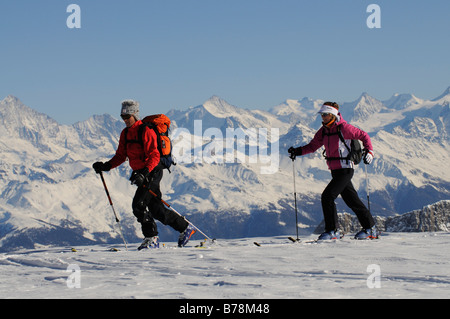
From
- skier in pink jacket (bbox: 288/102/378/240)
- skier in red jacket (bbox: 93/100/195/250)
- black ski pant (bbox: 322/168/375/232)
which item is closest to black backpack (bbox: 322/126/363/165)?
skier in pink jacket (bbox: 288/102/378/240)

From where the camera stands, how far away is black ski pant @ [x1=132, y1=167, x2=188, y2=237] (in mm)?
11891

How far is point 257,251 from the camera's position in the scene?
430 inches

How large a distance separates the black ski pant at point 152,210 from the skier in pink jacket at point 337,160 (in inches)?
110

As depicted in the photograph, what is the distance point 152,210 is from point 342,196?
3.76 meters

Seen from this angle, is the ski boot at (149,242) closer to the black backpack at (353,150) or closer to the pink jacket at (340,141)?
the pink jacket at (340,141)

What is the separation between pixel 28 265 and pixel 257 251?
12.7 feet

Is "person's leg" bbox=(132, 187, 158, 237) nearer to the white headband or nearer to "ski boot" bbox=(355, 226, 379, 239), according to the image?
the white headband

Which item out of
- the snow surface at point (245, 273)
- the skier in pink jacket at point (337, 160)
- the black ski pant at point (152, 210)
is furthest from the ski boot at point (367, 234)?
the black ski pant at point (152, 210)

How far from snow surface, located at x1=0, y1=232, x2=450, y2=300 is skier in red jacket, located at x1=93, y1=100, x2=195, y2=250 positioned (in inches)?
45.5

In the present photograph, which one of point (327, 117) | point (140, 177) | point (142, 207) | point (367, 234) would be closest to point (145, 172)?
point (140, 177)

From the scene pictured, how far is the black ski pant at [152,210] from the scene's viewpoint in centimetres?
1189

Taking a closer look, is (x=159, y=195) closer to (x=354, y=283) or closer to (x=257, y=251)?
(x=257, y=251)

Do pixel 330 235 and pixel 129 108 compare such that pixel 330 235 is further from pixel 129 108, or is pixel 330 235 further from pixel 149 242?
pixel 129 108
